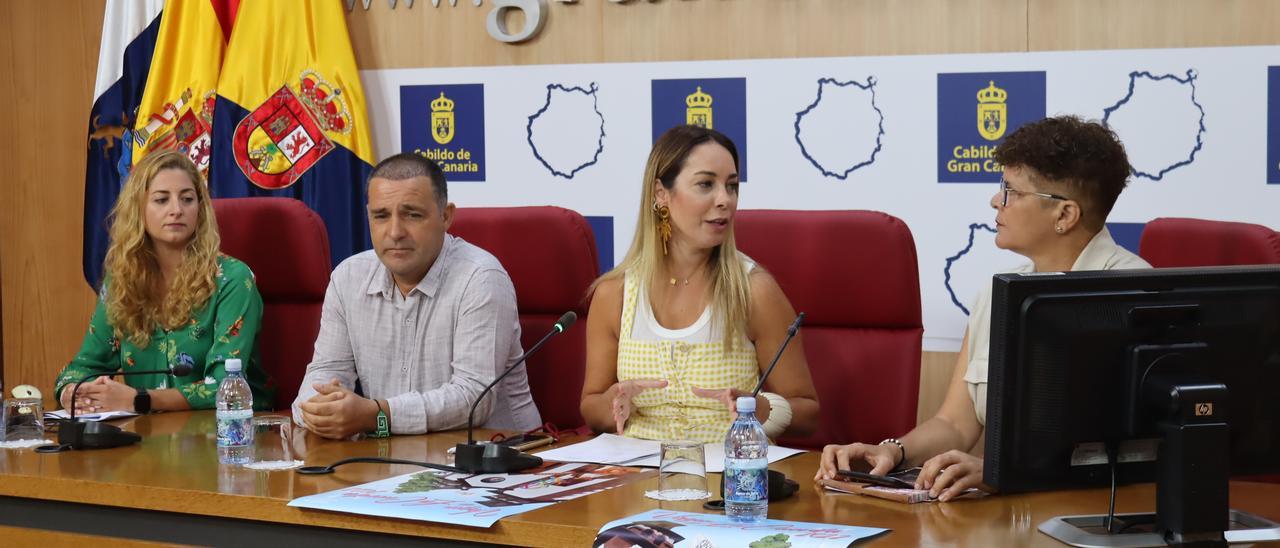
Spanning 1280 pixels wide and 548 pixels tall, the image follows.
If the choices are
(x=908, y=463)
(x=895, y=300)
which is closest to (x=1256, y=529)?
(x=908, y=463)

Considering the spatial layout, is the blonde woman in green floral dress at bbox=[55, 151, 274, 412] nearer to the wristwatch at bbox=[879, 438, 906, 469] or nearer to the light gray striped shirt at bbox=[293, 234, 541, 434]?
the light gray striped shirt at bbox=[293, 234, 541, 434]

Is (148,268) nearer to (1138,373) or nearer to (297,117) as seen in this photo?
(297,117)

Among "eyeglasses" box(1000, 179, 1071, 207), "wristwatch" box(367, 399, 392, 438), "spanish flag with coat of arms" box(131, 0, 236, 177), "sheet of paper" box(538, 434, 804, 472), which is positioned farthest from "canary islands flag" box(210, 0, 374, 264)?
"eyeglasses" box(1000, 179, 1071, 207)

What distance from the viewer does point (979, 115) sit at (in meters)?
3.54

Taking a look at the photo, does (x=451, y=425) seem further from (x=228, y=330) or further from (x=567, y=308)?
(x=228, y=330)

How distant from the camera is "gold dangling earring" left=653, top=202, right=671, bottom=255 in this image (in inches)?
111

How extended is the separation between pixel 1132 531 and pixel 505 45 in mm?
2684

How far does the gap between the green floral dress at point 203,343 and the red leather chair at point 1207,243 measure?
6.43 ft

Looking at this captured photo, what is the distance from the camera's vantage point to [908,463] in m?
2.21

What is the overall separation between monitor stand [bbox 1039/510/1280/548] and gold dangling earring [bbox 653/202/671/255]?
3.79 feet

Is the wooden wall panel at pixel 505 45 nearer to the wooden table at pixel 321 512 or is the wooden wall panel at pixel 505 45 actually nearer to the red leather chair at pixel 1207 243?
the red leather chair at pixel 1207 243

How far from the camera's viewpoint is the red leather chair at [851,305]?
9.16 ft

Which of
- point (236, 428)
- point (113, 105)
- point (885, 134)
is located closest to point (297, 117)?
point (113, 105)

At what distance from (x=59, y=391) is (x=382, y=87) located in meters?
1.47
